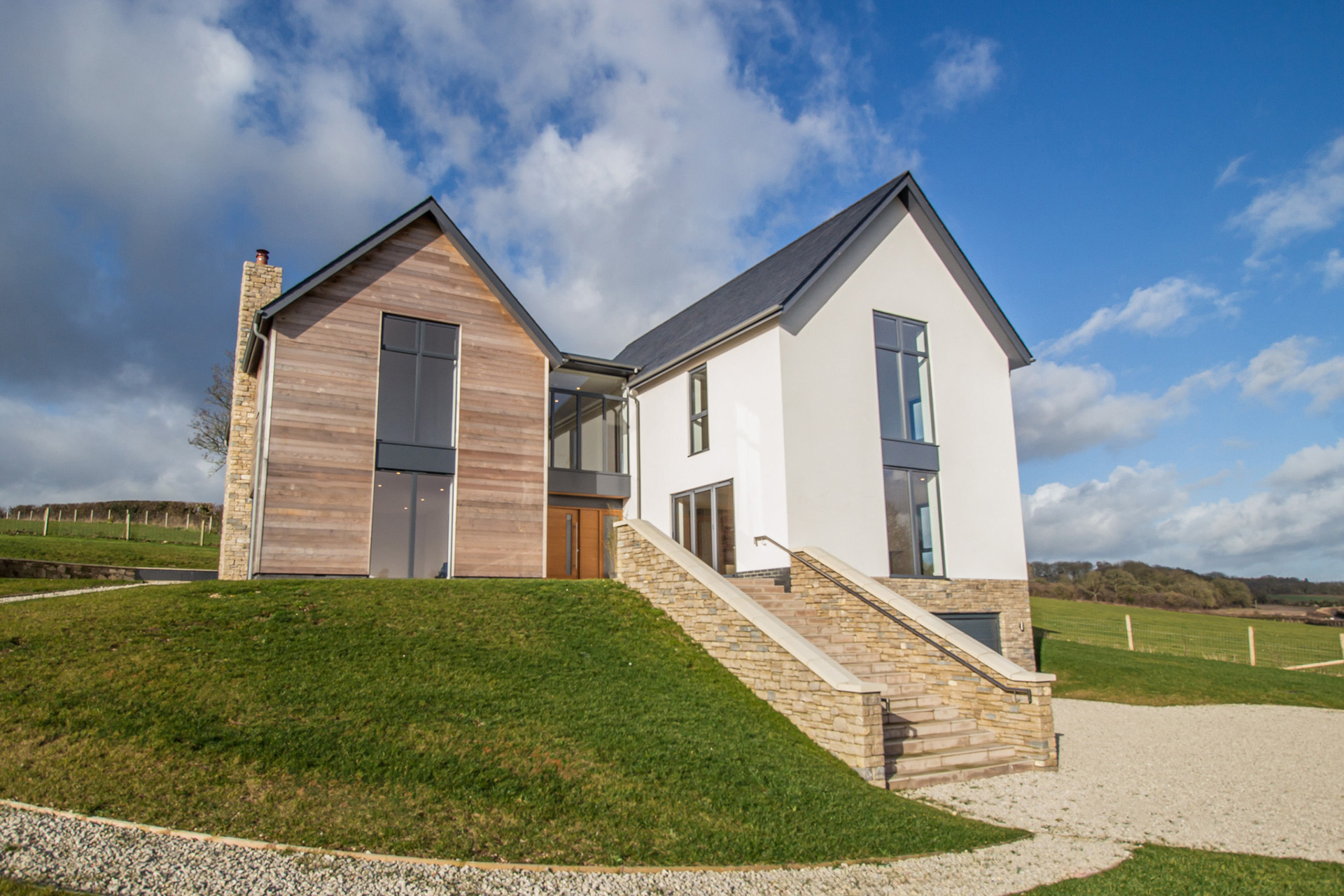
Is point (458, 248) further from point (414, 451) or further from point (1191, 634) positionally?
point (1191, 634)

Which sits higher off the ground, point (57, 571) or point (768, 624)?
point (57, 571)

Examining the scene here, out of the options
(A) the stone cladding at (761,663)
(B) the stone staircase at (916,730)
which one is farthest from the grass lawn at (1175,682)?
(A) the stone cladding at (761,663)

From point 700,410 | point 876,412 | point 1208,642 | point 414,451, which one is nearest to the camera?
point 414,451

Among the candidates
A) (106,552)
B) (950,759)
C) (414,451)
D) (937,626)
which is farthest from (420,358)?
(106,552)

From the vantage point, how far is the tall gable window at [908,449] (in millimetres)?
15500

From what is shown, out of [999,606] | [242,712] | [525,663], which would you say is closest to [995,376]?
[999,606]

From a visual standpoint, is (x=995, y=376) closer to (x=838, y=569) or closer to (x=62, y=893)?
(x=838, y=569)

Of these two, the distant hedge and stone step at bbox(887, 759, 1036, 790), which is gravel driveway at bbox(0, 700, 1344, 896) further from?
the distant hedge

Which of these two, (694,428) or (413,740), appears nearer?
(413,740)

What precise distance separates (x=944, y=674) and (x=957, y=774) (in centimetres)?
206

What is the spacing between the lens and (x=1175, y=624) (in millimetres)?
34438

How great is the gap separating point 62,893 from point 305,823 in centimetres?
157

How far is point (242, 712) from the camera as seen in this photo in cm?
750

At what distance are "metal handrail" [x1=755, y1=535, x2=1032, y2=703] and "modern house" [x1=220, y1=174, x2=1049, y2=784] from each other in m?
0.15
